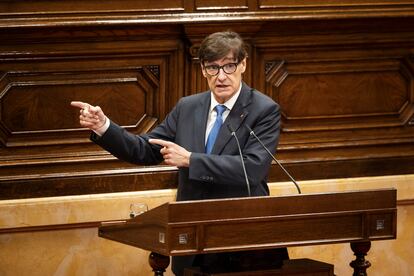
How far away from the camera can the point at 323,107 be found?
6656 mm

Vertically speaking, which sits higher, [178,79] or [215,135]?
[178,79]

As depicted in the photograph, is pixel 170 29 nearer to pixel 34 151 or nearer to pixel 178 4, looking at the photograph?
pixel 178 4

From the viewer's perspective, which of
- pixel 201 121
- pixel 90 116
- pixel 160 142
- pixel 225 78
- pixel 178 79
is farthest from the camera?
pixel 178 79

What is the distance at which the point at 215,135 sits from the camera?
500 cm

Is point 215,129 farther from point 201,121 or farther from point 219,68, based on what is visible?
point 219,68

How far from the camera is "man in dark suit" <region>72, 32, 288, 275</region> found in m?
4.80

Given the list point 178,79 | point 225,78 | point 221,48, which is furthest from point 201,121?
point 178,79

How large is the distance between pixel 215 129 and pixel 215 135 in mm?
31

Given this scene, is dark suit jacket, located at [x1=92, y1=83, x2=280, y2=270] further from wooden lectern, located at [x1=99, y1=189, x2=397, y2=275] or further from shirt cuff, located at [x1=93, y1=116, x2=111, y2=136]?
wooden lectern, located at [x1=99, y1=189, x2=397, y2=275]

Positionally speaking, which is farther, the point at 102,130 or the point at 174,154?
the point at 102,130

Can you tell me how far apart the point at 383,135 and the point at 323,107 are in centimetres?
43

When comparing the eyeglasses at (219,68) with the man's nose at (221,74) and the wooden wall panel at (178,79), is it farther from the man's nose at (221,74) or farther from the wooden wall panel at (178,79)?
the wooden wall panel at (178,79)

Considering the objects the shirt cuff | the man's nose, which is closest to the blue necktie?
the man's nose

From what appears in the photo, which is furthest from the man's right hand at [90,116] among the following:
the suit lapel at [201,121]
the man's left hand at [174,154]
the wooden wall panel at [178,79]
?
the wooden wall panel at [178,79]
